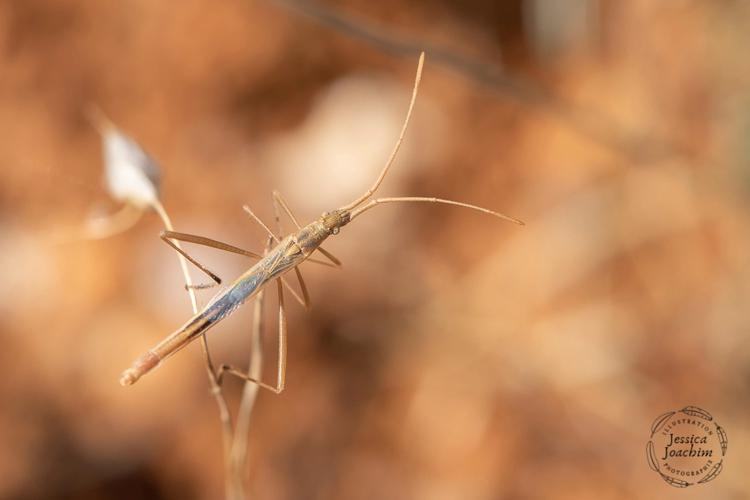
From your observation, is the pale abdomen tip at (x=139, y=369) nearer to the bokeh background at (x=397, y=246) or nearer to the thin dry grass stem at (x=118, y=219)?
the thin dry grass stem at (x=118, y=219)

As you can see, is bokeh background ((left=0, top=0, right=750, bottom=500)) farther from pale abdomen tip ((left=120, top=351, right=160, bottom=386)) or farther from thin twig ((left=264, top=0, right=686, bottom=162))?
pale abdomen tip ((left=120, top=351, right=160, bottom=386))

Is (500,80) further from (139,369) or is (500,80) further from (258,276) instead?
(139,369)

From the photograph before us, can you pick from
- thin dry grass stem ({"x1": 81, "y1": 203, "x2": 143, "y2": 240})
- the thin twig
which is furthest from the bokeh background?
thin dry grass stem ({"x1": 81, "y1": 203, "x2": 143, "y2": 240})

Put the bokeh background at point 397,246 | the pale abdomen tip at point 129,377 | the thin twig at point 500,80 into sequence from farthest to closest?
the bokeh background at point 397,246 < the thin twig at point 500,80 < the pale abdomen tip at point 129,377

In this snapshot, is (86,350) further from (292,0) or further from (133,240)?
(292,0)

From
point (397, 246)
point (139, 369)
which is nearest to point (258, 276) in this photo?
point (139, 369)

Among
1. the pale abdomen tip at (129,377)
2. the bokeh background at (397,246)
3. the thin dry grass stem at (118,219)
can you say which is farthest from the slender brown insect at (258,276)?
the bokeh background at (397,246)

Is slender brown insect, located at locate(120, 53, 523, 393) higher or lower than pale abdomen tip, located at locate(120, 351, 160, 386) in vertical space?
higher

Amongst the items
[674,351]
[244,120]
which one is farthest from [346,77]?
[674,351]
